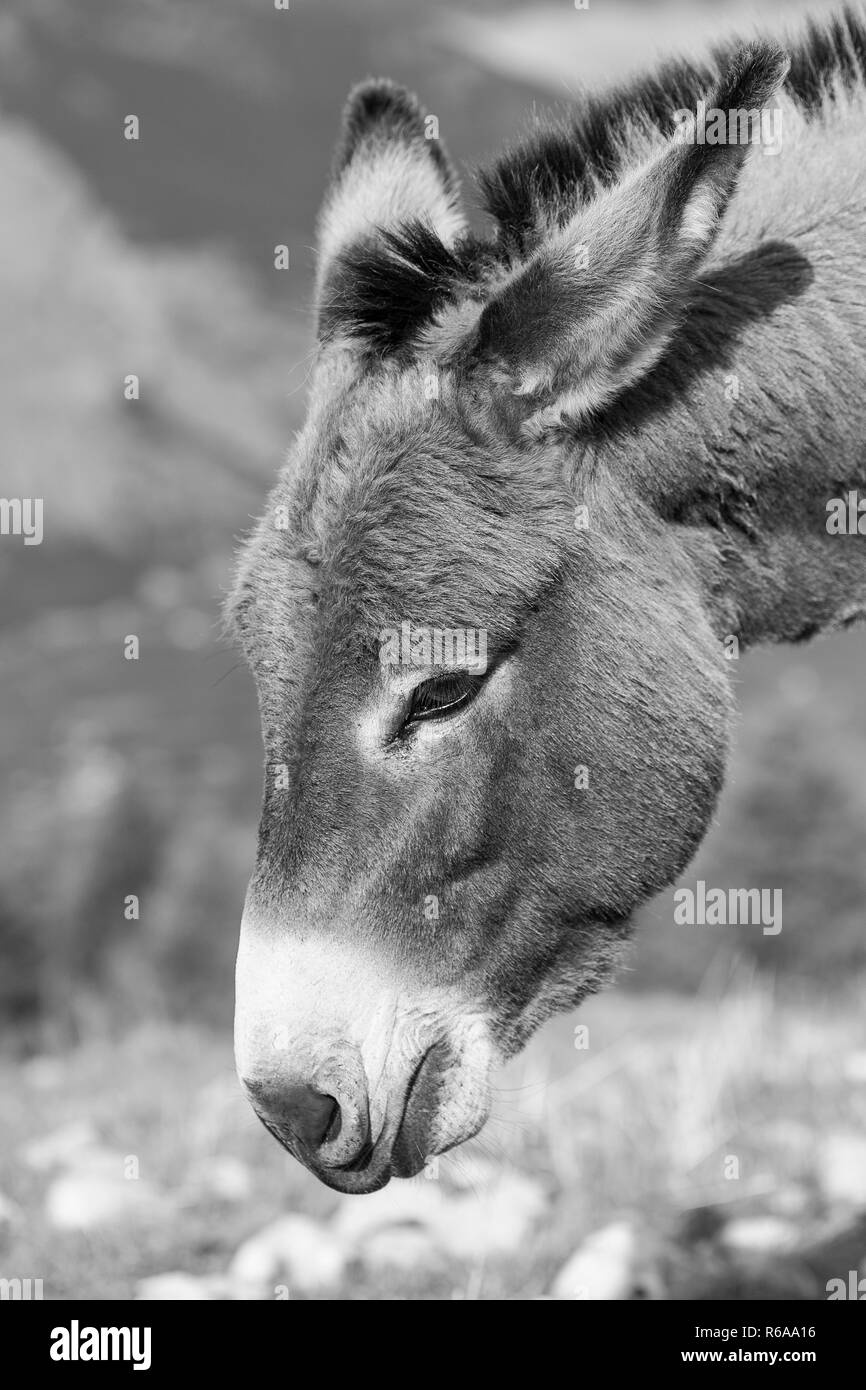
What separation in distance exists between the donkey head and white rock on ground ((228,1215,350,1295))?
201 cm

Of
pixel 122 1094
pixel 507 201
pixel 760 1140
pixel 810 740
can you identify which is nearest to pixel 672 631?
pixel 507 201

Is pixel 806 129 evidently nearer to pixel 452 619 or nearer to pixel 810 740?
pixel 452 619

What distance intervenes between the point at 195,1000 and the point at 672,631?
42.3 metres

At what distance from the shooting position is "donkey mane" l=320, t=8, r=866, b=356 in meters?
3.91

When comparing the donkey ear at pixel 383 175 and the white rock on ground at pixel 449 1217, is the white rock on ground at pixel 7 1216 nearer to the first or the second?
the white rock on ground at pixel 449 1217

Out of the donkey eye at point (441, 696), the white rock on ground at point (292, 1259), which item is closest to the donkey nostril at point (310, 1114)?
the donkey eye at point (441, 696)

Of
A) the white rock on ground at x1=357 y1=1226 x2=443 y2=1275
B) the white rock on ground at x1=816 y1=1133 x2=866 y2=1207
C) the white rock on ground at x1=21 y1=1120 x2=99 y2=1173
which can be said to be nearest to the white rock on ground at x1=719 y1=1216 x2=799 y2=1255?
the white rock on ground at x1=816 y1=1133 x2=866 y2=1207

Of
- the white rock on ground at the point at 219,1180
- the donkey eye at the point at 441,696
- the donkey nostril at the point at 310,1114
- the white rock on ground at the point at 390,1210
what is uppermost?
the donkey eye at the point at 441,696

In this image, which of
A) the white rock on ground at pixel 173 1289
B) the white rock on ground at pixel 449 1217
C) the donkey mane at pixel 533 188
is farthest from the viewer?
the white rock on ground at pixel 449 1217

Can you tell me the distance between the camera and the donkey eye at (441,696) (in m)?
3.49

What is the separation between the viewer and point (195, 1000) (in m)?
43.8

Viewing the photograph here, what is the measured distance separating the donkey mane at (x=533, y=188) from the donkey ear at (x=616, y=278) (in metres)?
0.27

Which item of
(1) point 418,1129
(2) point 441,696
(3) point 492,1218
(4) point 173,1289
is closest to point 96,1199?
(4) point 173,1289

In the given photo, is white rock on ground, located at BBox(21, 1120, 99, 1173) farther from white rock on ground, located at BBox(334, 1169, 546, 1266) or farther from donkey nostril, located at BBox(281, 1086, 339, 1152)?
donkey nostril, located at BBox(281, 1086, 339, 1152)
